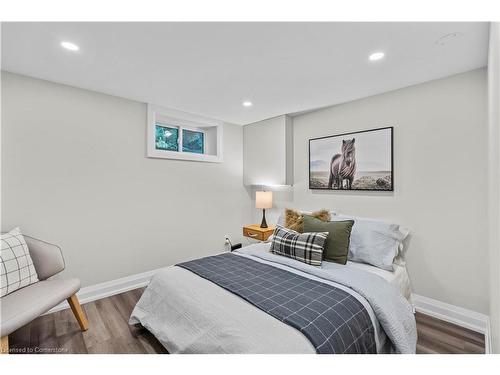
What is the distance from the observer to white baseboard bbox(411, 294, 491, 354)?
2014 mm

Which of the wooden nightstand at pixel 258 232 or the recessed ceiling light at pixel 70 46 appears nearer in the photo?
the recessed ceiling light at pixel 70 46

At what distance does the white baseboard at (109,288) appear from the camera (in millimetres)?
2537

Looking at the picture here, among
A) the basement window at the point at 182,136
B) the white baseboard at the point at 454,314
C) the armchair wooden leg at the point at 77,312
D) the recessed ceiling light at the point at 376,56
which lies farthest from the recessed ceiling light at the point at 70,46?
the white baseboard at the point at 454,314

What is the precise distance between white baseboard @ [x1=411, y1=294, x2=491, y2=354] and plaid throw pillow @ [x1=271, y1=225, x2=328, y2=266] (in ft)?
3.98

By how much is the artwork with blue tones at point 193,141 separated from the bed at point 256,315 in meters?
2.03

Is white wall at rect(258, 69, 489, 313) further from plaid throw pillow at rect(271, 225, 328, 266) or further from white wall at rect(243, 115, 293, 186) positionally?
white wall at rect(243, 115, 293, 186)

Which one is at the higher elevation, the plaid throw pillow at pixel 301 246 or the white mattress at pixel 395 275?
the plaid throw pillow at pixel 301 246

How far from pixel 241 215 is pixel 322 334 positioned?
2.93 meters

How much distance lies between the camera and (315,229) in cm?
241

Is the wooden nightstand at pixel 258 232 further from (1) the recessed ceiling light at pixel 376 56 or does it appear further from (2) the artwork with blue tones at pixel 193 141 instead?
(1) the recessed ceiling light at pixel 376 56

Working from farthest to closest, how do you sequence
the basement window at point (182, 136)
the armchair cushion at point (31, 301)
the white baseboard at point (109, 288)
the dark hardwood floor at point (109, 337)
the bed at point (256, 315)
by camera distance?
the basement window at point (182, 136)
the white baseboard at point (109, 288)
the dark hardwood floor at point (109, 337)
the armchair cushion at point (31, 301)
the bed at point (256, 315)

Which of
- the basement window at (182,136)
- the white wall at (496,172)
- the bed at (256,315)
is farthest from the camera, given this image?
the basement window at (182,136)
